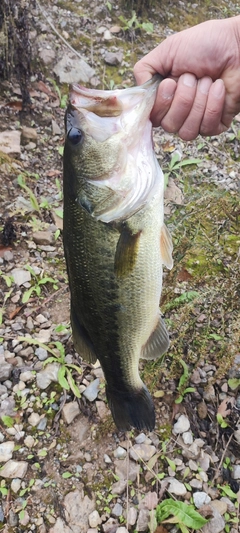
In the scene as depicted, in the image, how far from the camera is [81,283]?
6.51 feet

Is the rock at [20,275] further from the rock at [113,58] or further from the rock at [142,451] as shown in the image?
the rock at [113,58]

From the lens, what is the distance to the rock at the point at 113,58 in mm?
5789

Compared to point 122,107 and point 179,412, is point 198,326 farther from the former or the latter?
point 122,107

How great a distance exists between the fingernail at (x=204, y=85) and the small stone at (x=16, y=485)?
7.73 ft

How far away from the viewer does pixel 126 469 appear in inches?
110

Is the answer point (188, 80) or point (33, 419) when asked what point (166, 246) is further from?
point (33, 419)

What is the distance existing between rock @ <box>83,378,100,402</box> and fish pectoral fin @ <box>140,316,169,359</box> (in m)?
1.02

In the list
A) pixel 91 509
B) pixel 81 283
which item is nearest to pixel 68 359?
pixel 91 509

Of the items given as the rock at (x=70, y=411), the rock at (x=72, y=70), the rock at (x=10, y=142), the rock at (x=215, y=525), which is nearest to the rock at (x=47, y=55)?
the rock at (x=72, y=70)

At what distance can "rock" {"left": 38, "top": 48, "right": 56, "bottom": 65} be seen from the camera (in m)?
5.50

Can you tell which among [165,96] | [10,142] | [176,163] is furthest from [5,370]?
[176,163]

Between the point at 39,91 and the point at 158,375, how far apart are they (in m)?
3.71

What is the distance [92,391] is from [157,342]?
3.62 ft

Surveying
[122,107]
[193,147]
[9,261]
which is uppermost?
[122,107]
